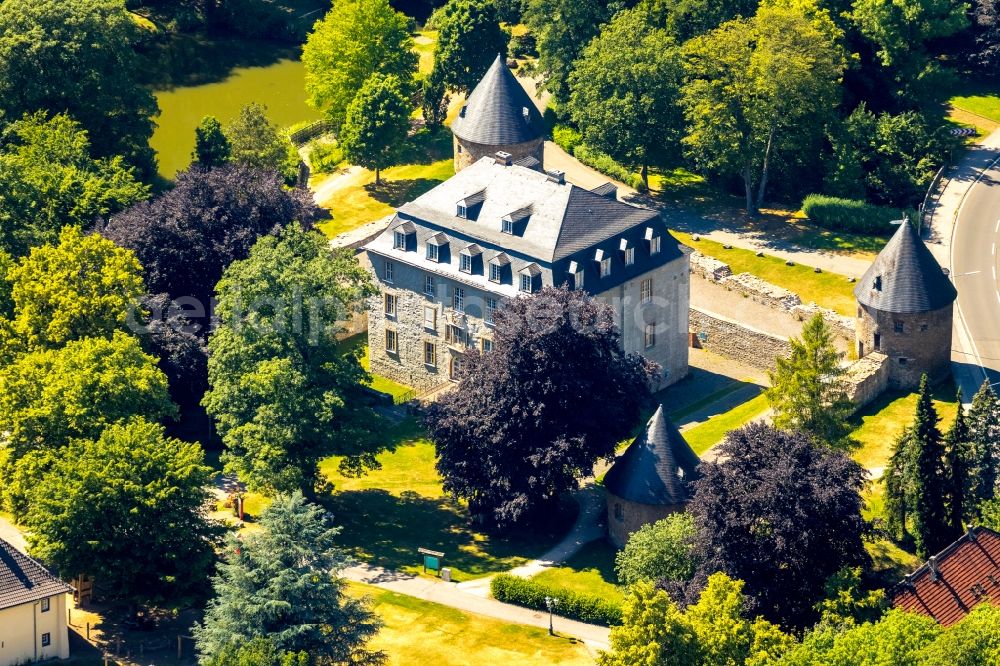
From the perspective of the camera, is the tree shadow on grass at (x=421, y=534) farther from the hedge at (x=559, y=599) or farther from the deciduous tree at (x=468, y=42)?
the deciduous tree at (x=468, y=42)

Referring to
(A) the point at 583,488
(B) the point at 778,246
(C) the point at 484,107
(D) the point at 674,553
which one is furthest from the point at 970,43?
(D) the point at 674,553

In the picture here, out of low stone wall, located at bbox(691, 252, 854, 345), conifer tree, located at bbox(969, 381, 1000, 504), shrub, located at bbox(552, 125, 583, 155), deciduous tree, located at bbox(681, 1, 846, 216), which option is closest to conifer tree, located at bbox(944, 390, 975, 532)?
conifer tree, located at bbox(969, 381, 1000, 504)

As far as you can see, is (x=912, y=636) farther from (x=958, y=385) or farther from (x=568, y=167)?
(x=568, y=167)

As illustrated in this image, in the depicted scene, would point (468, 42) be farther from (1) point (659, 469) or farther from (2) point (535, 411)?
(1) point (659, 469)

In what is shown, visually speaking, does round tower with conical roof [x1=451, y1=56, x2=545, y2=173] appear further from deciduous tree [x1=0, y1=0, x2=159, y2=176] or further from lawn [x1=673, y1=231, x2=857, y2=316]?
deciduous tree [x1=0, y1=0, x2=159, y2=176]

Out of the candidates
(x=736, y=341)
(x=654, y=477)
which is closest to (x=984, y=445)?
(x=654, y=477)
